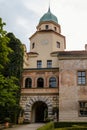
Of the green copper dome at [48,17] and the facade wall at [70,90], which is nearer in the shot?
the facade wall at [70,90]

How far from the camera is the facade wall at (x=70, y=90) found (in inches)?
1223

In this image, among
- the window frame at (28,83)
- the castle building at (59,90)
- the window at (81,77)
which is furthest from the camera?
the window frame at (28,83)

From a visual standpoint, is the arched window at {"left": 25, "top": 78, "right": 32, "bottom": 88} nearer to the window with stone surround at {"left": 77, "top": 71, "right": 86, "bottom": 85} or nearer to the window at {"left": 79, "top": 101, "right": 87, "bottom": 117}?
the window with stone surround at {"left": 77, "top": 71, "right": 86, "bottom": 85}

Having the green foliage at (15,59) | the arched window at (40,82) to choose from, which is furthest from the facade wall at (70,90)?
the green foliage at (15,59)

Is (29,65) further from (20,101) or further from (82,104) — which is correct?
(82,104)

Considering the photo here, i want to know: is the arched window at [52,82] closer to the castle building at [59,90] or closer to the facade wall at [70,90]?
the castle building at [59,90]

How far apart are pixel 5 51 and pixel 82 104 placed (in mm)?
14851

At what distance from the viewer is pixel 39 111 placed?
37.7 metres

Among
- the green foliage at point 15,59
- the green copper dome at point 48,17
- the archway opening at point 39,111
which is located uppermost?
the green copper dome at point 48,17

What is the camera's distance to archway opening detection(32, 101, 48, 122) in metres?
34.8

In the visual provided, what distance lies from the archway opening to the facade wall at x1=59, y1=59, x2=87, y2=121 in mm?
4514

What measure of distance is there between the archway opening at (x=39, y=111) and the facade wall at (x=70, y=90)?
4514 millimetres

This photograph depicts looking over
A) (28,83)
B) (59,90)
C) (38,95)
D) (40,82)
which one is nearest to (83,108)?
(59,90)

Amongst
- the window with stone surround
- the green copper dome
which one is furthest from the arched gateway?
the green copper dome
